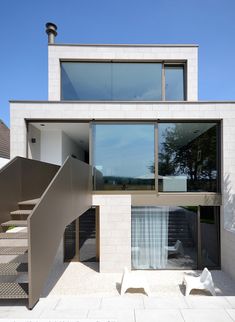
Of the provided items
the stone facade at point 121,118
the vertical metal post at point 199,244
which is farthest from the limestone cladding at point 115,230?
the vertical metal post at point 199,244

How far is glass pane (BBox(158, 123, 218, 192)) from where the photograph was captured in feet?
25.5

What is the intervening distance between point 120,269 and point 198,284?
274 cm

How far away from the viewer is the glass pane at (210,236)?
797 centimetres

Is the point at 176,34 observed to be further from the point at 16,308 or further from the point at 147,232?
the point at 16,308

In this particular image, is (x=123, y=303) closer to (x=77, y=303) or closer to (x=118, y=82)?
(x=77, y=303)

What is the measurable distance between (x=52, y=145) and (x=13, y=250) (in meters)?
6.11

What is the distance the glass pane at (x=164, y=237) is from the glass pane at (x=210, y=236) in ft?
1.03

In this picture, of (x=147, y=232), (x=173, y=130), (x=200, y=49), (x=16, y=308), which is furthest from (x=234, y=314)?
(x=200, y=49)

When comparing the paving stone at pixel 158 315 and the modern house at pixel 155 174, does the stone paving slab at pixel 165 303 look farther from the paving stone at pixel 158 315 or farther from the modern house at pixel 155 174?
the modern house at pixel 155 174

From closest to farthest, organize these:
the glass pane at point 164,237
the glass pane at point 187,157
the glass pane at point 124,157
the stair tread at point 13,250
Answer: the stair tread at point 13,250 < the glass pane at point 124,157 < the glass pane at point 187,157 < the glass pane at point 164,237

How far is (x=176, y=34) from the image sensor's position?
9.57m

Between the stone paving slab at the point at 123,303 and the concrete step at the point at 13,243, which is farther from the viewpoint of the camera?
the concrete step at the point at 13,243

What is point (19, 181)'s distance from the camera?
17.3 feet

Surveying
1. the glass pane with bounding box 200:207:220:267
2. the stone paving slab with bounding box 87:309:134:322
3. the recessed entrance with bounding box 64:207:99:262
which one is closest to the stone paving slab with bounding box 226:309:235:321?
the stone paving slab with bounding box 87:309:134:322
